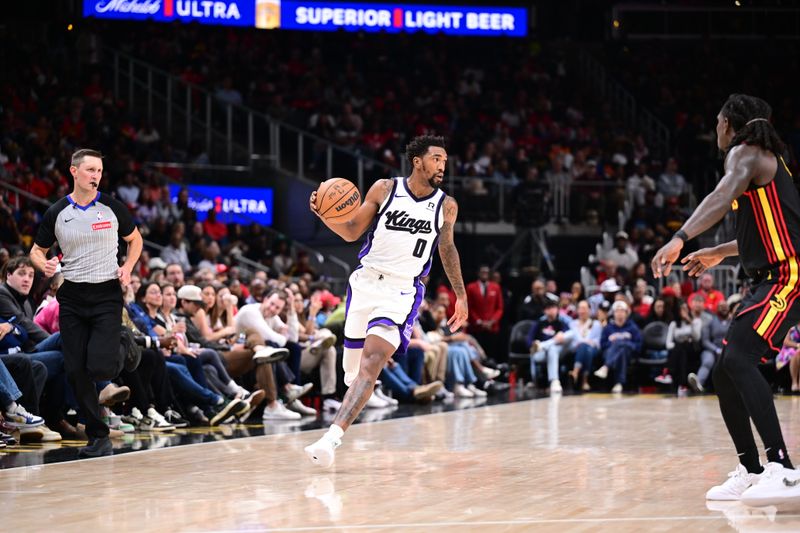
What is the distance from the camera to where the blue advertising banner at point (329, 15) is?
910 inches

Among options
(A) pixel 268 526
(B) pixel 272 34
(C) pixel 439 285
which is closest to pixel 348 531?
(A) pixel 268 526

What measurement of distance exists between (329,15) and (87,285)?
18404 mm

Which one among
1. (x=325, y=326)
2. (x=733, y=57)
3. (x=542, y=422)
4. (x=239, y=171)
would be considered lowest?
(x=542, y=422)

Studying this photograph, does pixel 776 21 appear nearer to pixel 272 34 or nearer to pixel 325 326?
pixel 272 34

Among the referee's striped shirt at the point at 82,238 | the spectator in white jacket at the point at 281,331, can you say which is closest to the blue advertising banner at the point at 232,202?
the spectator in white jacket at the point at 281,331

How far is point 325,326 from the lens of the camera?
12570 mm

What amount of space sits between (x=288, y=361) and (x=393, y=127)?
1200 cm

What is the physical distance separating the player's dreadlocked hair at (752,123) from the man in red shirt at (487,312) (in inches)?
463

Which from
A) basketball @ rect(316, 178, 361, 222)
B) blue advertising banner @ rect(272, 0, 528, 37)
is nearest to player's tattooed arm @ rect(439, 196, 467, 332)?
basketball @ rect(316, 178, 361, 222)

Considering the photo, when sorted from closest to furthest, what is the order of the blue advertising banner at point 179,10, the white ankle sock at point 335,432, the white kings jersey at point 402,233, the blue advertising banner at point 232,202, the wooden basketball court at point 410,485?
the wooden basketball court at point 410,485
the white ankle sock at point 335,432
the white kings jersey at point 402,233
the blue advertising banner at point 232,202
the blue advertising banner at point 179,10

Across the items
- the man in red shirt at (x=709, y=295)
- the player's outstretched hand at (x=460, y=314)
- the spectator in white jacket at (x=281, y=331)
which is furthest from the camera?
the man in red shirt at (x=709, y=295)

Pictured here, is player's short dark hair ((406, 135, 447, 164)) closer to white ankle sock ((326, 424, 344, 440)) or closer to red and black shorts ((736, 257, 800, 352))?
white ankle sock ((326, 424, 344, 440))

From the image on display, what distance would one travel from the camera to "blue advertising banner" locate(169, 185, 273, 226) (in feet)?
57.9

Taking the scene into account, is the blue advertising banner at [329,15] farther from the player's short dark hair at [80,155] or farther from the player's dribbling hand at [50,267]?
the player's dribbling hand at [50,267]
